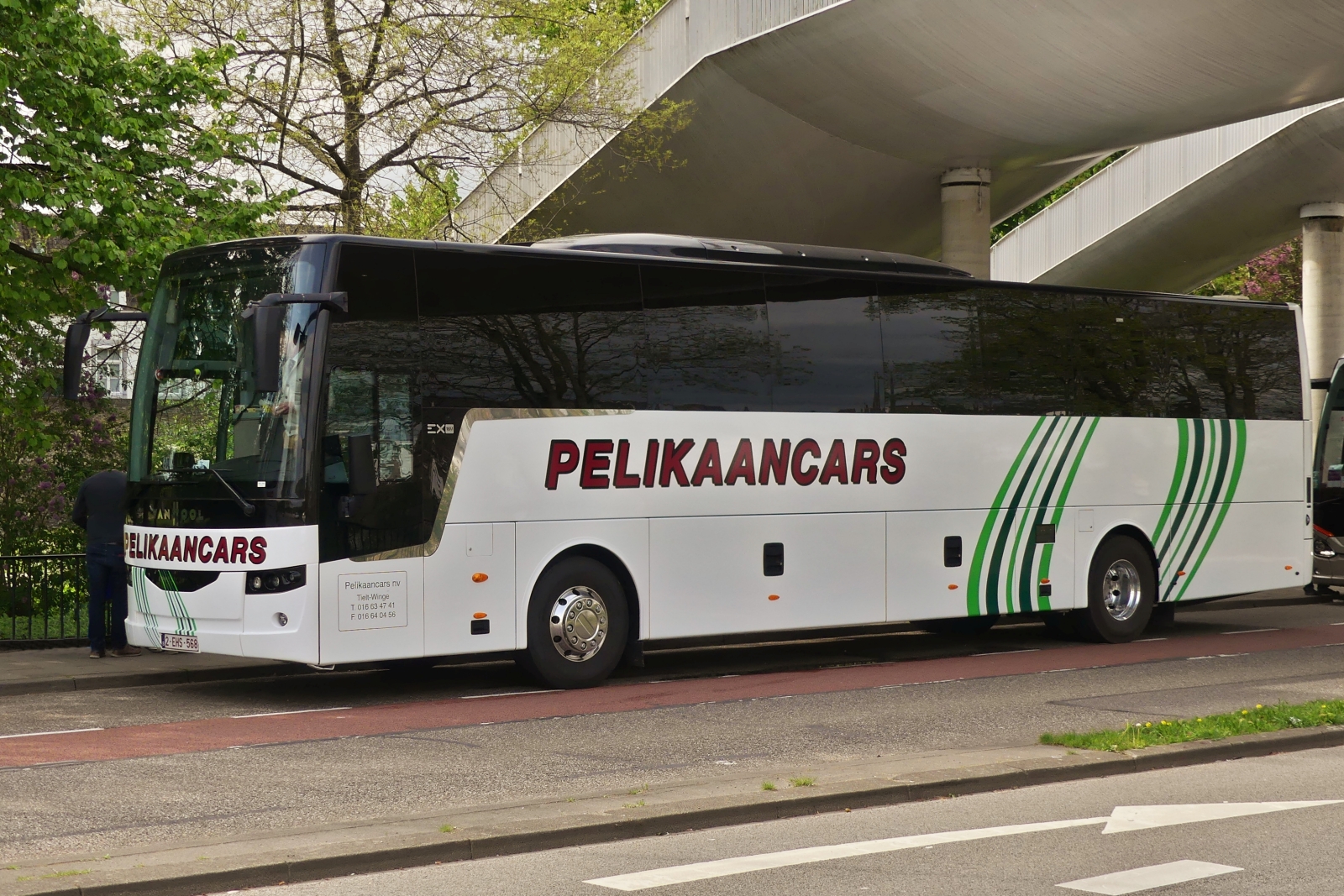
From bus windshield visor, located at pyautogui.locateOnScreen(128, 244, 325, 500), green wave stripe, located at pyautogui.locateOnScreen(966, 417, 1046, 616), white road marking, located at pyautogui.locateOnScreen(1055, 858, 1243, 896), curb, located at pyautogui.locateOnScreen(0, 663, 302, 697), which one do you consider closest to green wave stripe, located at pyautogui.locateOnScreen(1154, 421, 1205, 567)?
green wave stripe, located at pyautogui.locateOnScreen(966, 417, 1046, 616)

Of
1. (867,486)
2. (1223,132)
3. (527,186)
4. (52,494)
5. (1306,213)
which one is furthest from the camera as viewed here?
(1306,213)

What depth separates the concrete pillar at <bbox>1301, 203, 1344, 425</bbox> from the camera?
34.9 meters

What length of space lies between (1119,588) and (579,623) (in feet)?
23.2

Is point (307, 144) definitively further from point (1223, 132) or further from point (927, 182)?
point (1223, 132)

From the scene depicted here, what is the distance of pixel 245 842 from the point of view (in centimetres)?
704

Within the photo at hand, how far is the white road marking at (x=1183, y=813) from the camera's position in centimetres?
786

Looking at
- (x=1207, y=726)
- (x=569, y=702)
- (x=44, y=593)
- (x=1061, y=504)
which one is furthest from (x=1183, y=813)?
(x=44, y=593)

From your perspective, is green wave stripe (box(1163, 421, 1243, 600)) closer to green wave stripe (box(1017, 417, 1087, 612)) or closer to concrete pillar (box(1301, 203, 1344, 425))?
green wave stripe (box(1017, 417, 1087, 612))

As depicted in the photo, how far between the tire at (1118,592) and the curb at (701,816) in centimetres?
671

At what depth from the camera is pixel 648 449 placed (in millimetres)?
13773

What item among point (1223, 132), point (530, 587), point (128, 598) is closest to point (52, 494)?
point (128, 598)

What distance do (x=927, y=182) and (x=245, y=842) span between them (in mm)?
25505

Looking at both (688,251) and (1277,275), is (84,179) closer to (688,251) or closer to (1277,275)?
(688,251)

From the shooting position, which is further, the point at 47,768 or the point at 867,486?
the point at 867,486
